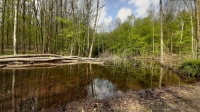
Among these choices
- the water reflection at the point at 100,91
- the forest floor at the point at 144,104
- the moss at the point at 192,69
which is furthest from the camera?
the moss at the point at 192,69

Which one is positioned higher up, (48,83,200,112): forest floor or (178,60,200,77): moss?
(178,60,200,77): moss

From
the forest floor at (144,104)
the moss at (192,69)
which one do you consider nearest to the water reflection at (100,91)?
the forest floor at (144,104)

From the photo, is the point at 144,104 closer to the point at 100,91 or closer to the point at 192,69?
the point at 100,91

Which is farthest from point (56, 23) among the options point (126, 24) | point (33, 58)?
point (126, 24)

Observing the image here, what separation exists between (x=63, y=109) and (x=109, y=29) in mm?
40939

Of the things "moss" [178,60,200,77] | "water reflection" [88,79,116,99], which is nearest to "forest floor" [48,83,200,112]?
"water reflection" [88,79,116,99]

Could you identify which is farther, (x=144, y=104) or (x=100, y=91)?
(x=100, y=91)

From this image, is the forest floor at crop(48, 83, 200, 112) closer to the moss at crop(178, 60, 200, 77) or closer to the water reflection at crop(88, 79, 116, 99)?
the water reflection at crop(88, 79, 116, 99)

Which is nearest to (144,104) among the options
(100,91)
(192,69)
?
(100,91)

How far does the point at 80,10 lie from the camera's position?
25906 mm

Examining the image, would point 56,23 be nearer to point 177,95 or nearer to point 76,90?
point 76,90

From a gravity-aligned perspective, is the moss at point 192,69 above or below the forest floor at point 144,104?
above

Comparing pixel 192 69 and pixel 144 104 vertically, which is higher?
pixel 192 69

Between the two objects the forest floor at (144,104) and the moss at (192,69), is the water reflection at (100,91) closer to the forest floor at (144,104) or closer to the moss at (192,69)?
the forest floor at (144,104)
